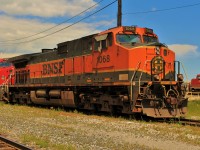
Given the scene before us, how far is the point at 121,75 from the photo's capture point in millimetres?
14281

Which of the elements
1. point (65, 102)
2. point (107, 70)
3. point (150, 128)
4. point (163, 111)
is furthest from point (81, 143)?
point (65, 102)

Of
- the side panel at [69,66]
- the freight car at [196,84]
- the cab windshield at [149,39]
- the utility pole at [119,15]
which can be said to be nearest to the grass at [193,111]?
the cab windshield at [149,39]

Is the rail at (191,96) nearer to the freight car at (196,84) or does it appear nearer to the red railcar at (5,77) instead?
the freight car at (196,84)

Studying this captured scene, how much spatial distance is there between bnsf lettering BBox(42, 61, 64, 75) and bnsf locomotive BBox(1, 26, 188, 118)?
116 mm

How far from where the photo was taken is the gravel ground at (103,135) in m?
8.47

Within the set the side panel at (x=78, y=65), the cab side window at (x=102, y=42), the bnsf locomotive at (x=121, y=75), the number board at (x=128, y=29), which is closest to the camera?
the bnsf locomotive at (x=121, y=75)

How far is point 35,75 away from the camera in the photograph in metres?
23.0

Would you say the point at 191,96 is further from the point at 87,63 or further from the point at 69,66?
the point at 69,66

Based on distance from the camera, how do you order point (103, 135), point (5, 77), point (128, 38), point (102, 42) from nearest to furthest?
point (103, 135) < point (128, 38) < point (102, 42) < point (5, 77)

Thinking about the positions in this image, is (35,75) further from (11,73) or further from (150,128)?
(150,128)

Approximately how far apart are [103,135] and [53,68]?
36.1 feet

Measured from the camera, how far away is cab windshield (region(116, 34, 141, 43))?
14.6 m

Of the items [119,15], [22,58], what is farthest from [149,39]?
[22,58]

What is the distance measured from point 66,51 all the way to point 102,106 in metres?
4.81
